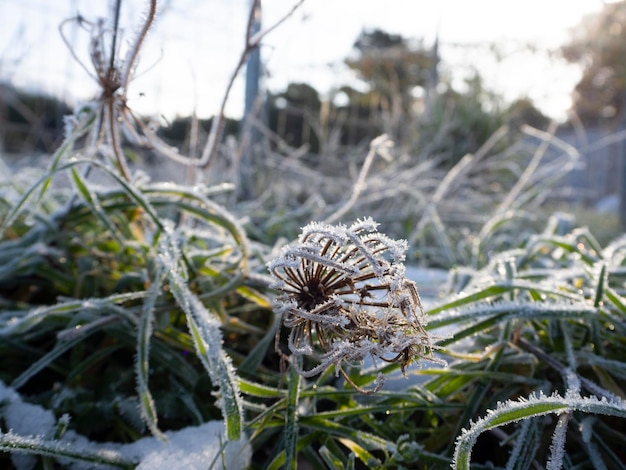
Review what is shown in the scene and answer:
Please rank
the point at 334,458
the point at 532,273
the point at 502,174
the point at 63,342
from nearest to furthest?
the point at 334,458 → the point at 63,342 → the point at 532,273 → the point at 502,174

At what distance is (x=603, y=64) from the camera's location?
1072 centimetres

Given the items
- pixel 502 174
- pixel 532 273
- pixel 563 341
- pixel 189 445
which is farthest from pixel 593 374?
pixel 502 174

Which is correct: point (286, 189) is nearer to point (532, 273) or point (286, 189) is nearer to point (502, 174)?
point (502, 174)

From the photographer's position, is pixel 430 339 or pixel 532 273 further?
pixel 532 273

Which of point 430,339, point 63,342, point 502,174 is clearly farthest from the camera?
point 502,174

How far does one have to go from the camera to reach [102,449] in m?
0.51

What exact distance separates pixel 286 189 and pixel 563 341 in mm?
1925

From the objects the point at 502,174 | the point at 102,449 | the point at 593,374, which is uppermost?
the point at 502,174

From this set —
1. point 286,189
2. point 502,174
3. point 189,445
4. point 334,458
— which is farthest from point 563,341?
point 502,174

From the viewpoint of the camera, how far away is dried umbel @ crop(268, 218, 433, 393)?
367mm

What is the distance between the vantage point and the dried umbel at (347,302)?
367mm

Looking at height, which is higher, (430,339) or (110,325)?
(430,339)

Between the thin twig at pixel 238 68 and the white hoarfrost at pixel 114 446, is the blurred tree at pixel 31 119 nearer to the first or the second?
the thin twig at pixel 238 68

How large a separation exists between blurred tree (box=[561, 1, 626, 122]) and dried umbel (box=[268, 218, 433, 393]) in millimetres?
5768
